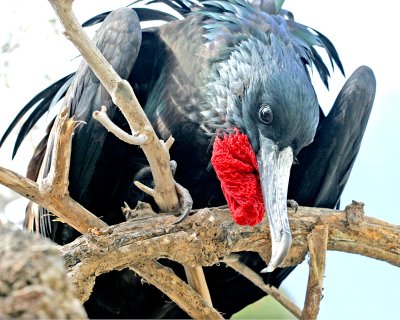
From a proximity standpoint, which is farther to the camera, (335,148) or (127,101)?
(335,148)

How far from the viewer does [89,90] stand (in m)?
2.94

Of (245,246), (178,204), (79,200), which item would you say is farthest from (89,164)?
(245,246)

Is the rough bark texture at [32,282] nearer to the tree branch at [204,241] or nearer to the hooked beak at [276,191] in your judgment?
the tree branch at [204,241]

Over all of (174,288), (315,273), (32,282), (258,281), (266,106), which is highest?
(32,282)

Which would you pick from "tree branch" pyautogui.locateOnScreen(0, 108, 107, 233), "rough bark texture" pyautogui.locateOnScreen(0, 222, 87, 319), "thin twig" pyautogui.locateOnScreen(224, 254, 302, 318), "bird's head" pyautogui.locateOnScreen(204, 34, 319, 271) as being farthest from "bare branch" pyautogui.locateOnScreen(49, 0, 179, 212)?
"rough bark texture" pyautogui.locateOnScreen(0, 222, 87, 319)

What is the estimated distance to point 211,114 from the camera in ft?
9.47

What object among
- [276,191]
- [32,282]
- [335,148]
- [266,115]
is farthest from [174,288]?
[32,282]

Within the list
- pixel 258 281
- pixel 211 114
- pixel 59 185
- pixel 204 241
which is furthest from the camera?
pixel 258 281

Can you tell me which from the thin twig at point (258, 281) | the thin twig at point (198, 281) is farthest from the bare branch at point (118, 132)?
the thin twig at point (258, 281)

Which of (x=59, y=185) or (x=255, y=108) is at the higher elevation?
(x=255, y=108)

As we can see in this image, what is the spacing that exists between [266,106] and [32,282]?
6.43ft

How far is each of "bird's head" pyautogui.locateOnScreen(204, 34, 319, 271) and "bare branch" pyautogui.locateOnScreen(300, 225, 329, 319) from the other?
213mm

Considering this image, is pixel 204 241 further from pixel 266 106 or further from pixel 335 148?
pixel 335 148

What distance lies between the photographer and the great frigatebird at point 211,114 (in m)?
2.74
